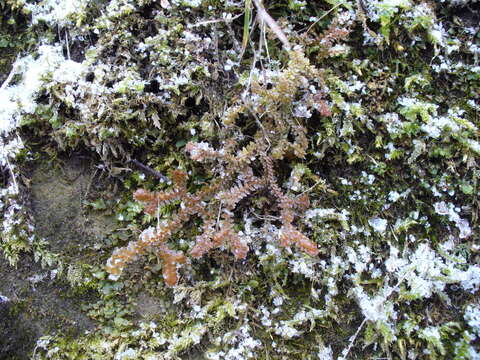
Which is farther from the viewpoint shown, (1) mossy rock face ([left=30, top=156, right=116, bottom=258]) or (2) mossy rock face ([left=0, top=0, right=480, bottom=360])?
(1) mossy rock face ([left=30, top=156, right=116, bottom=258])

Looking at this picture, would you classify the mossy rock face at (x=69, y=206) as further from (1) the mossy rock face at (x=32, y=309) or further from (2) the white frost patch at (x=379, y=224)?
(2) the white frost patch at (x=379, y=224)

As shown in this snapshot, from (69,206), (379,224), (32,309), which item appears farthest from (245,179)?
(32,309)

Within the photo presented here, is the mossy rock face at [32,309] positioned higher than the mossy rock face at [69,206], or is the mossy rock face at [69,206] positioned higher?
the mossy rock face at [69,206]

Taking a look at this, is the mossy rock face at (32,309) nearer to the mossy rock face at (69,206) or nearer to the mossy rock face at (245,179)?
the mossy rock face at (245,179)

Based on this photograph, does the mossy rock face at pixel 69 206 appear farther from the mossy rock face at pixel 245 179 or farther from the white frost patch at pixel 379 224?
the white frost patch at pixel 379 224

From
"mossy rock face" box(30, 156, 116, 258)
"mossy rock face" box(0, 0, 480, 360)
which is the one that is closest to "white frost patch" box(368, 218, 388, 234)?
"mossy rock face" box(0, 0, 480, 360)

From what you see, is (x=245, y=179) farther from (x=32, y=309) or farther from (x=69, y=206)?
(x=32, y=309)

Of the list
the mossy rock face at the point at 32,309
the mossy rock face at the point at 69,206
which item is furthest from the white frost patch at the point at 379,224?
the mossy rock face at the point at 32,309

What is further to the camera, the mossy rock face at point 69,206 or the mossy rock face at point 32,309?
the mossy rock face at point 69,206

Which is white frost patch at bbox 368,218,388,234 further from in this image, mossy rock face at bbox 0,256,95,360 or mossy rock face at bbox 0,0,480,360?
mossy rock face at bbox 0,256,95,360

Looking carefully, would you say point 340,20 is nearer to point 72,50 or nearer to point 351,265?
point 351,265

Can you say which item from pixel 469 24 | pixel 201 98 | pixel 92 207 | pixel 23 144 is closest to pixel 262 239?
pixel 201 98

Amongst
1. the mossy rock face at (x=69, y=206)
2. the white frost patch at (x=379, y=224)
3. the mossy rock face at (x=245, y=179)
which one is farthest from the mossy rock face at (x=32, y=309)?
the white frost patch at (x=379, y=224)
